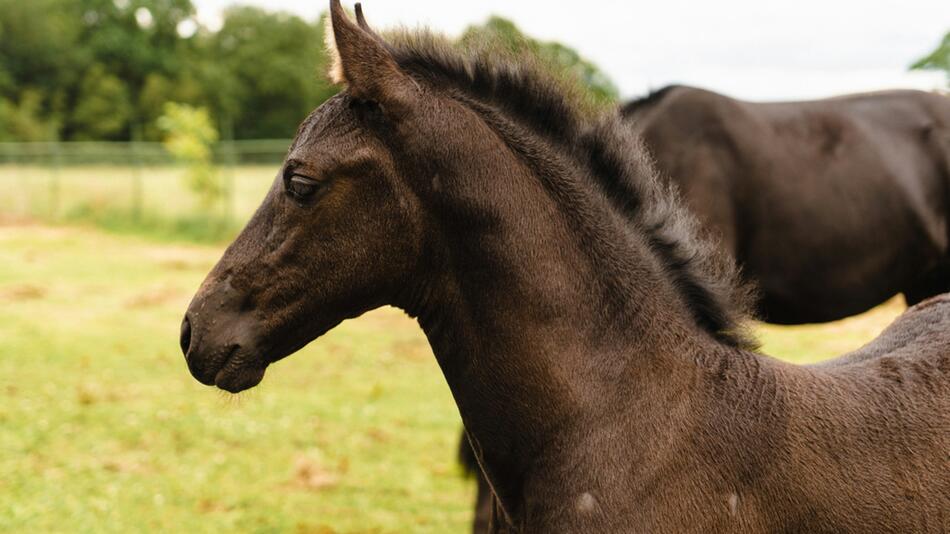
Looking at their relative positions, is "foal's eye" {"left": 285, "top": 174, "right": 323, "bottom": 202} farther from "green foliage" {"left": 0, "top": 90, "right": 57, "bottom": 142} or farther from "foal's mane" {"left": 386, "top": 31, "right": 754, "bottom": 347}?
"green foliage" {"left": 0, "top": 90, "right": 57, "bottom": 142}

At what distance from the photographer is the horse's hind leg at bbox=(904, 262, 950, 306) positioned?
5652mm

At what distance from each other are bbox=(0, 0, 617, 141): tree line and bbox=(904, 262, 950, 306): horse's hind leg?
36.8m

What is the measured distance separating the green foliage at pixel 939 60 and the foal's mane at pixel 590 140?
4.04 meters

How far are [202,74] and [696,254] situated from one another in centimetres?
4757

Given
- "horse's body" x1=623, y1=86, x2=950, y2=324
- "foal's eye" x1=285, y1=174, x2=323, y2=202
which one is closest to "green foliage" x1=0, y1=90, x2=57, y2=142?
"horse's body" x1=623, y1=86, x2=950, y2=324

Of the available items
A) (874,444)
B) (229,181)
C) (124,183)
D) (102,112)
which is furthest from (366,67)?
(102,112)

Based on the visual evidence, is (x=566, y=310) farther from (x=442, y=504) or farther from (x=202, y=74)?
(x=202, y=74)

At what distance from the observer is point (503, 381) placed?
2.29m

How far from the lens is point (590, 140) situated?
2467mm

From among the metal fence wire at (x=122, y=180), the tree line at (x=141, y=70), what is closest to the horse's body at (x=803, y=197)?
the metal fence wire at (x=122, y=180)

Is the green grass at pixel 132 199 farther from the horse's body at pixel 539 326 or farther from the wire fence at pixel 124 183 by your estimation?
the horse's body at pixel 539 326

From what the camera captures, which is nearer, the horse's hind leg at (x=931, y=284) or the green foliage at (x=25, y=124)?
the horse's hind leg at (x=931, y=284)

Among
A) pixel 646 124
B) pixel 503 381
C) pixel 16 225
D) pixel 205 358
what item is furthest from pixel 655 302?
pixel 16 225

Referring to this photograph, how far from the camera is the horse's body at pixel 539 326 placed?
219cm
